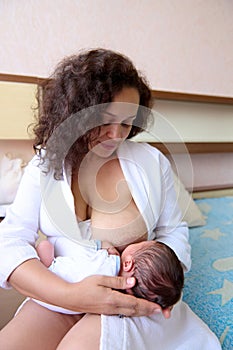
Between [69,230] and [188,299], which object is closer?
[69,230]

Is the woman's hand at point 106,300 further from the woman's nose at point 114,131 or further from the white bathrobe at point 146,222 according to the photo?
the woman's nose at point 114,131

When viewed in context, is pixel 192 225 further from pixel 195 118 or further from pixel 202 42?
pixel 202 42

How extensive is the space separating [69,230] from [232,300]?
542 millimetres

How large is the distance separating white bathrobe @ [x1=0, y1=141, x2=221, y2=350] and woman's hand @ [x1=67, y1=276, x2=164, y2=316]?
2cm

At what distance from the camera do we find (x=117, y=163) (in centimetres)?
89

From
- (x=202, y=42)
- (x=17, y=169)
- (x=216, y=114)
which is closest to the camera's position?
(x=17, y=169)

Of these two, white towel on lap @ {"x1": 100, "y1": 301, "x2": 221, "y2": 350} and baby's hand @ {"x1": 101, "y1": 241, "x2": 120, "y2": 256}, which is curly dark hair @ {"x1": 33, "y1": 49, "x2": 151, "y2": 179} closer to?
baby's hand @ {"x1": 101, "y1": 241, "x2": 120, "y2": 256}

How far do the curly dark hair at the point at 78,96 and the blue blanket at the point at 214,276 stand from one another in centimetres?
56

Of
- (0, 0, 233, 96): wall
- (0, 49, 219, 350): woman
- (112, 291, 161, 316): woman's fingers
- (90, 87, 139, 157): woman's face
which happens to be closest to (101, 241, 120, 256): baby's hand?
(0, 49, 219, 350): woman

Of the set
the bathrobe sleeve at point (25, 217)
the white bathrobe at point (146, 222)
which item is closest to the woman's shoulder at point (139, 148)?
the white bathrobe at point (146, 222)

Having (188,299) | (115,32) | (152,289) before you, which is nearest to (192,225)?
(188,299)

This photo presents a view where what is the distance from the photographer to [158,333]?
0.67 meters

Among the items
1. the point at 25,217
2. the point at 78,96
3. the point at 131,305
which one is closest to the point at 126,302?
the point at 131,305

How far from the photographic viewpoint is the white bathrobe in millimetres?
646
